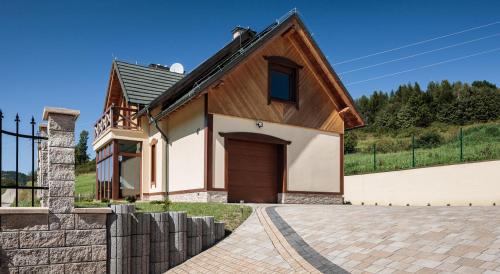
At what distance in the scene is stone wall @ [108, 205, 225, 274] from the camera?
8.31 m

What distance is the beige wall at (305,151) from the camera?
16.2 metres

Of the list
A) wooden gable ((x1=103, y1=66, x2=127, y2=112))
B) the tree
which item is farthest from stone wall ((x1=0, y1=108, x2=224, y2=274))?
the tree

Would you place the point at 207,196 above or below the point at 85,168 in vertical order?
below

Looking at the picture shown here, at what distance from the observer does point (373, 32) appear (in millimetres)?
25422

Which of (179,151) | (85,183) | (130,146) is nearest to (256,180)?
(179,151)

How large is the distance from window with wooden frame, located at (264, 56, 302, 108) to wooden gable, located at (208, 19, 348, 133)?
0.19 metres

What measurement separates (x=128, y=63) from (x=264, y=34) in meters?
8.40

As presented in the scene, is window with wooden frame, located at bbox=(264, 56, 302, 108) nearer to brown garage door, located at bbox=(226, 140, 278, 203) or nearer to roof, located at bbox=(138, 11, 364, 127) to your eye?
roof, located at bbox=(138, 11, 364, 127)

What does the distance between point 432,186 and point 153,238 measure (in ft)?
44.3

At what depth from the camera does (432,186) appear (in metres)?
18.5

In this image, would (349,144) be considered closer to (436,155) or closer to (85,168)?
(436,155)

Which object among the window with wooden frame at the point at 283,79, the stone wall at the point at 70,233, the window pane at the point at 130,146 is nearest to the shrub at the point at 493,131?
the window with wooden frame at the point at 283,79

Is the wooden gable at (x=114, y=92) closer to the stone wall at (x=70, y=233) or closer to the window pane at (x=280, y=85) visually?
the window pane at (x=280, y=85)

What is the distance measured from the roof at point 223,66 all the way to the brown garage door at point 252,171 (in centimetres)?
284
